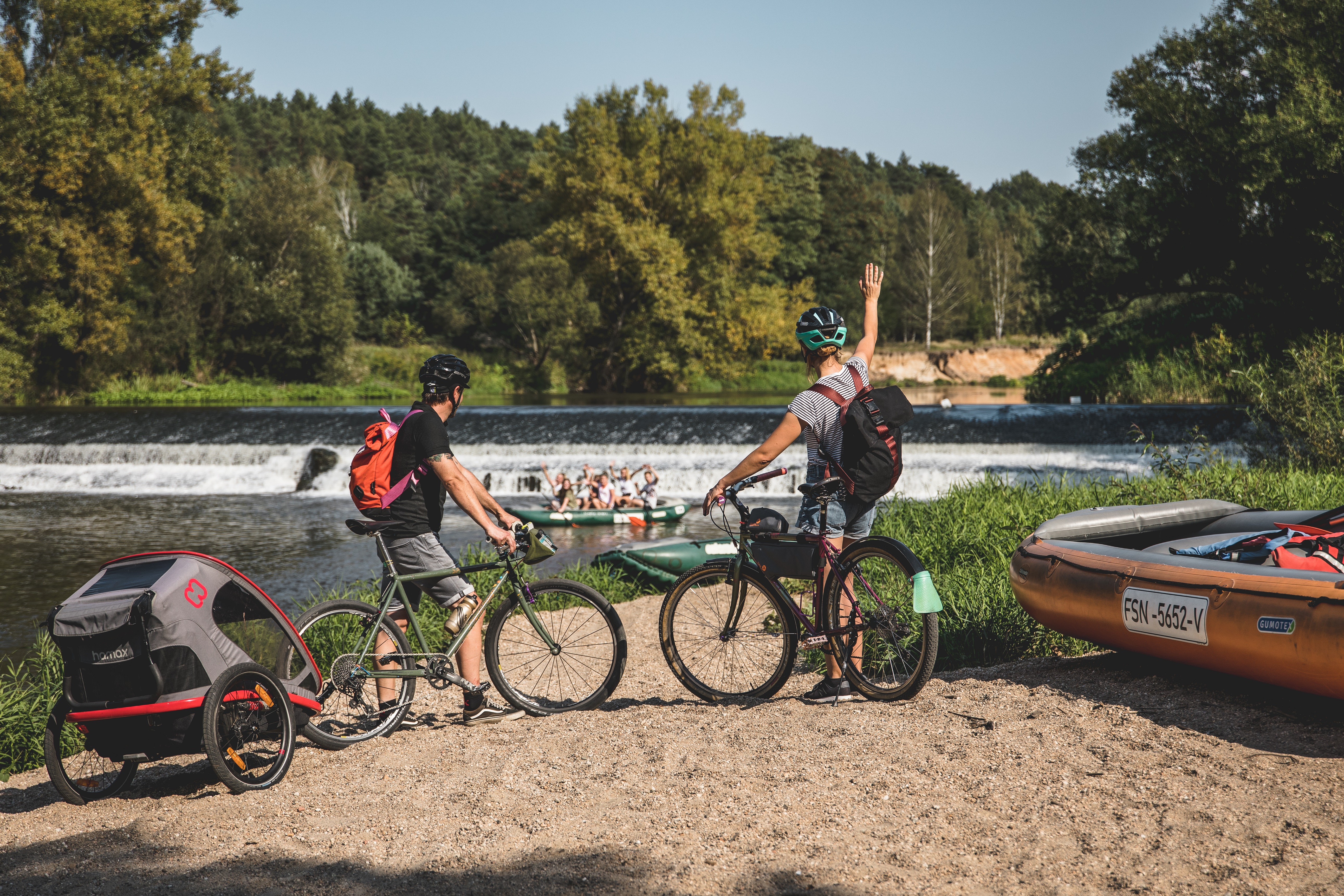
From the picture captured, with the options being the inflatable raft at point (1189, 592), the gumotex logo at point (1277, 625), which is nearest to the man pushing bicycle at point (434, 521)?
the inflatable raft at point (1189, 592)

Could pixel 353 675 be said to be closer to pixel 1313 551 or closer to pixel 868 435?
pixel 868 435

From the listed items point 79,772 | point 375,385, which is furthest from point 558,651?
point 375,385

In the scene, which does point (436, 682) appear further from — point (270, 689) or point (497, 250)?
point (497, 250)

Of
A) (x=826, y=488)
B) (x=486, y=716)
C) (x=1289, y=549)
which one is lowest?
(x=486, y=716)

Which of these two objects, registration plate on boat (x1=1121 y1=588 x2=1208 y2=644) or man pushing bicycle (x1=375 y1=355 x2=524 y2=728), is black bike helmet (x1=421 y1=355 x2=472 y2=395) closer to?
man pushing bicycle (x1=375 y1=355 x2=524 y2=728)

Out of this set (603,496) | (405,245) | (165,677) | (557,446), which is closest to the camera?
(165,677)

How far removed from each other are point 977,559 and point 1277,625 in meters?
3.72

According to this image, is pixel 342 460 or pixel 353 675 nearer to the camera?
pixel 353 675

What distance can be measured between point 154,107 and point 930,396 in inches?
1170

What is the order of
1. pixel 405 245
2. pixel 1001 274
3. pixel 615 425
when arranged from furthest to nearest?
pixel 1001 274 → pixel 405 245 → pixel 615 425

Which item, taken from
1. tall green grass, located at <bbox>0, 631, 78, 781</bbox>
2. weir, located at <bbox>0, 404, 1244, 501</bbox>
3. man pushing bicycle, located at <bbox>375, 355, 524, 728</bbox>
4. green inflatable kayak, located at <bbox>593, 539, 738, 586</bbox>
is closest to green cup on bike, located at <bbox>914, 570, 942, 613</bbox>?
man pushing bicycle, located at <bbox>375, 355, 524, 728</bbox>

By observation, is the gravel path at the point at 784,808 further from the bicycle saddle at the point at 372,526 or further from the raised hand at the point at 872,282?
the raised hand at the point at 872,282

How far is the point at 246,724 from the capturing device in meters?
4.09

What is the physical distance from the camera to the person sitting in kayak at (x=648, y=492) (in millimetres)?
15234
